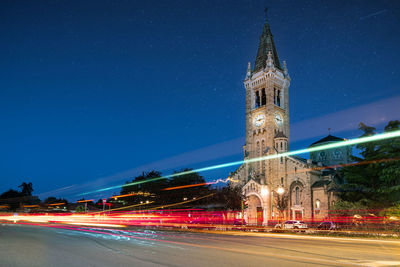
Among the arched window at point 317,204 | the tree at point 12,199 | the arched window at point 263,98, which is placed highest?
the arched window at point 263,98

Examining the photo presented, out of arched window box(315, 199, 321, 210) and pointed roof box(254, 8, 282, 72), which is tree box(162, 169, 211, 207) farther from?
pointed roof box(254, 8, 282, 72)

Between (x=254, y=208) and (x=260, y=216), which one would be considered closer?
(x=260, y=216)

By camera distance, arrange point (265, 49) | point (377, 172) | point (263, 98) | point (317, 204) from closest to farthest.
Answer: point (377, 172) → point (317, 204) → point (263, 98) → point (265, 49)

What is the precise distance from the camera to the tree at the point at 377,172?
30516 millimetres

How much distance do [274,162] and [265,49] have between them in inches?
931

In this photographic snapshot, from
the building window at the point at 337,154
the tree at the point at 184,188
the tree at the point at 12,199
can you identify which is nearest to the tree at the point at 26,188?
the tree at the point at 12,199

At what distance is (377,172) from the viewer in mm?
33656

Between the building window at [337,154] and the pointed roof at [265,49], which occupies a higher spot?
the pointed roof at [265,49]

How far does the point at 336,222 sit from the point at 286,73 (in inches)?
1461

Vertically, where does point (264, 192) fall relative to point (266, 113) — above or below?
below

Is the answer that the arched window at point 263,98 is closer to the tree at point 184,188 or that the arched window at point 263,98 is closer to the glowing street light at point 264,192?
the glowing street light at point 264,192

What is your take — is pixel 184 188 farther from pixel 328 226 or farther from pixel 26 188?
pixel 26 188

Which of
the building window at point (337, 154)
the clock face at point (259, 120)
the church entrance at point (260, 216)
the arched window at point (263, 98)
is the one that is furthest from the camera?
the building window at point (337, 154)

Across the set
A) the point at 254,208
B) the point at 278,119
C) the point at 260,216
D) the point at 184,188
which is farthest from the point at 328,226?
the point at 278,119
